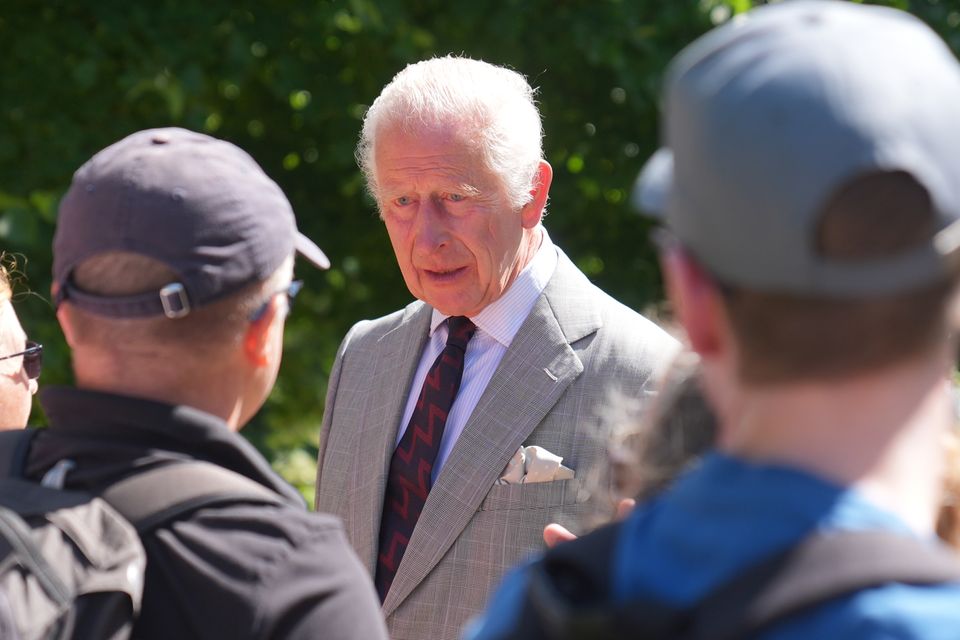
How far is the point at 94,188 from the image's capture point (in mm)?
1637

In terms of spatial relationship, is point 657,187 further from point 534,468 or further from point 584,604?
point 534,468

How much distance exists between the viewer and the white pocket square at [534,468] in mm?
2732

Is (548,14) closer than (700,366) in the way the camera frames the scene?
No

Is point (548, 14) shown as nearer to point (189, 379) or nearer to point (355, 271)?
point (355, 271)

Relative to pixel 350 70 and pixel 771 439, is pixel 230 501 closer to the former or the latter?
pixel 771 439

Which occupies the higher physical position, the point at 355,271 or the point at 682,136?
the point at 682,136

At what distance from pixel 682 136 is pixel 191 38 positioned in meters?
4.23

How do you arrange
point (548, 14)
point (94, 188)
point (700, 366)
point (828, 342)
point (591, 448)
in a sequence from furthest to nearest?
point (548, 14) < point (591, 448) < point (94, 188) < point (700, 366) < point (828, 342)

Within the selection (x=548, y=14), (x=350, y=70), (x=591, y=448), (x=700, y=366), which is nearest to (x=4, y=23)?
(x=350, y=70)

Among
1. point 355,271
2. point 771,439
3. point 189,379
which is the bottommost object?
point 355,271

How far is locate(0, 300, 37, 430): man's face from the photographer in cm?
236

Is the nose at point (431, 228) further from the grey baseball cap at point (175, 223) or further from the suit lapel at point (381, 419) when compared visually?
the grey baseball cap at point (175, 223)

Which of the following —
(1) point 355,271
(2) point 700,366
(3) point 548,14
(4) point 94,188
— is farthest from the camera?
(1) point 355,271

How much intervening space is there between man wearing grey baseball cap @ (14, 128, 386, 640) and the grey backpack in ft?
0.05
